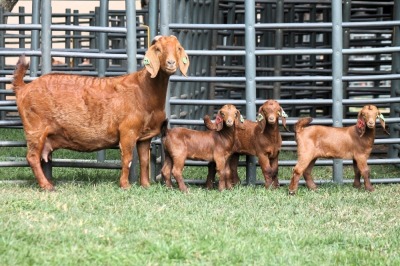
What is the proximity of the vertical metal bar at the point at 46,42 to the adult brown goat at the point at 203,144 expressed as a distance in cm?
121

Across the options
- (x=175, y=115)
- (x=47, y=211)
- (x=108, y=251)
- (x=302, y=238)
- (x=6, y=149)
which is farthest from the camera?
(x=6, y=149)

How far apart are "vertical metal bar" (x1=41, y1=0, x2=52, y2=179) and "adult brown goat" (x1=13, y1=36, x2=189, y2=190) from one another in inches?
A: 14.7

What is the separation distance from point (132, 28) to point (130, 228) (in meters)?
3.30

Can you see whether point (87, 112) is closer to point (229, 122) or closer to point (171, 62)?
point (171, 62)

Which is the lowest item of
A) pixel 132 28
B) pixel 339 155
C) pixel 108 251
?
pixel 108 251

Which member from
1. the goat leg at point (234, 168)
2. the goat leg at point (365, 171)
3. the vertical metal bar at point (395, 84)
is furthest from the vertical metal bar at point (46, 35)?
the vertical metal bar at point (395, 84)

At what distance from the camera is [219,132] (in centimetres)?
962

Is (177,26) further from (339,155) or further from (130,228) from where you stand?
(130,228)

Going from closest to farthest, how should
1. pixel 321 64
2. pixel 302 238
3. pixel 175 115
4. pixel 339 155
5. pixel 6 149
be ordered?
1. pixel 302 238
2. pixel 339 155
3. pixel 175 115
4. pixel 6 149
5. pixel 321 64

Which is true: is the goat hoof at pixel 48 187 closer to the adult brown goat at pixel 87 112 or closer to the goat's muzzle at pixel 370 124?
the adult brown goat at pixel 87 112

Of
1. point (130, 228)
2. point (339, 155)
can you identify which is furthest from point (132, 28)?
point (130, 228)

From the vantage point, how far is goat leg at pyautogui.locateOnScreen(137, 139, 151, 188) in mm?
9605

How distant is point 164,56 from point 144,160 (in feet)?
3.74

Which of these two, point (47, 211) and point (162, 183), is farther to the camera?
point (162, 183)
